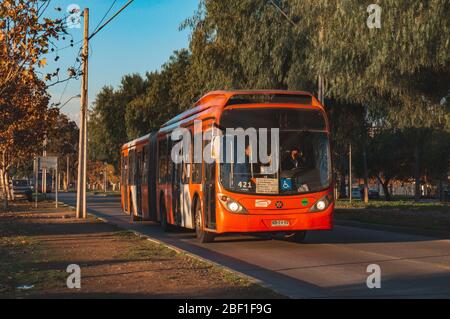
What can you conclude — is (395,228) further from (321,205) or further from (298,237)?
(321,205)

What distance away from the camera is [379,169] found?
74.1 meters

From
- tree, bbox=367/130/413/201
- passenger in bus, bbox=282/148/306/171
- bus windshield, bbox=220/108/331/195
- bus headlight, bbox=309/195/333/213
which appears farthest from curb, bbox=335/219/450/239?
tree, bbox=367/130/413/201

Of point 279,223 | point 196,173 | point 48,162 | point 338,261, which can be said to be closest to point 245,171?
point 279,223

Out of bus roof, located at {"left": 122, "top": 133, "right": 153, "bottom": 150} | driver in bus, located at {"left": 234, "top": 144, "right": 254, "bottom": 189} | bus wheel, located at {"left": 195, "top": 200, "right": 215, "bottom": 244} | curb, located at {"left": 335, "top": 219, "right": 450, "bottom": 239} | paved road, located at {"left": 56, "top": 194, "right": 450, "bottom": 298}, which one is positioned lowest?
paved road, located at {"left": 56, "top": 194, "right": 450, "bottom": 298}

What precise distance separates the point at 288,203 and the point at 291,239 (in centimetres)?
300

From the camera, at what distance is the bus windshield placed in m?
16.1

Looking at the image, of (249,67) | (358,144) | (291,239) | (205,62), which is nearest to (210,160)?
(291,239)

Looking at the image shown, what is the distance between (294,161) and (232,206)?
5.49 feet

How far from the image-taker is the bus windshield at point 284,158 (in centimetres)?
1609

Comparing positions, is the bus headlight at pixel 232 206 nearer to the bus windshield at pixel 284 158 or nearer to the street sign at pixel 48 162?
the bus windshield at pixel 284 158

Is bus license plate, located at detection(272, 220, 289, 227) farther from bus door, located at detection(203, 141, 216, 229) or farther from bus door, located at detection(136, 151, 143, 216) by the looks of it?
bus door, located at detection(136, 151, 143, 216)

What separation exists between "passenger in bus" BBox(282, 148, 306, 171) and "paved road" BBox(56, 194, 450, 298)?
185 cm

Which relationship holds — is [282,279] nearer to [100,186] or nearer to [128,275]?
[128,275]
